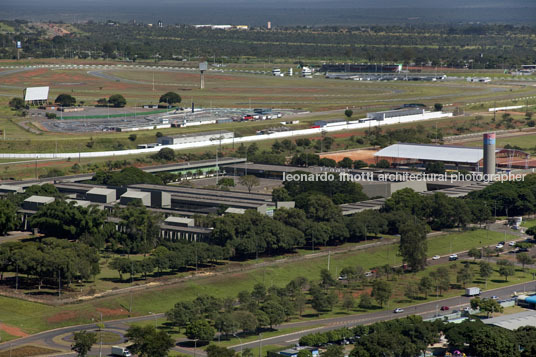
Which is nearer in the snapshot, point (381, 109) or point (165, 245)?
point (165, 245)

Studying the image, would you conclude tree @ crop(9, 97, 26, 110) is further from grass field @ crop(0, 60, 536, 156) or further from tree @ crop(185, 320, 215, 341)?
tree @ crop(185, 320, 215, 341)

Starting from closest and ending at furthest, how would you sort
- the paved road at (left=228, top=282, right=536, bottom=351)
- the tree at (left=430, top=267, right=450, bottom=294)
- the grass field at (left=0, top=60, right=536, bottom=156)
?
the paved road at (left=228, top=282, right=536, bottom=351) → the tree at (left=430, top=267, right=450, bottom=294) → the grass field at (left=0, top=60, right=536, bottom=156)

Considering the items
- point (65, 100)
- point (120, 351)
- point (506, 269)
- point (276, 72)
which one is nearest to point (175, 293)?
point (120, 351)

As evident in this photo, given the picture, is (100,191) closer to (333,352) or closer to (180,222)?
(180,222)

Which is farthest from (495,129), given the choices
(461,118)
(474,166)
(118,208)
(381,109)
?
(118,208)

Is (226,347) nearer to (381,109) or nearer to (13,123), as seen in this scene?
(13,123)

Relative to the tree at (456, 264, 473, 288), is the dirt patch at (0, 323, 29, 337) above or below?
below

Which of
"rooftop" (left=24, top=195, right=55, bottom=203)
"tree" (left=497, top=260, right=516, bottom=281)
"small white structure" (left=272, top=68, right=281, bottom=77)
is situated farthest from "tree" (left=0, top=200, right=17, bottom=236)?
"small white structure" (left=272, top=68, right=281, bottom=77)
